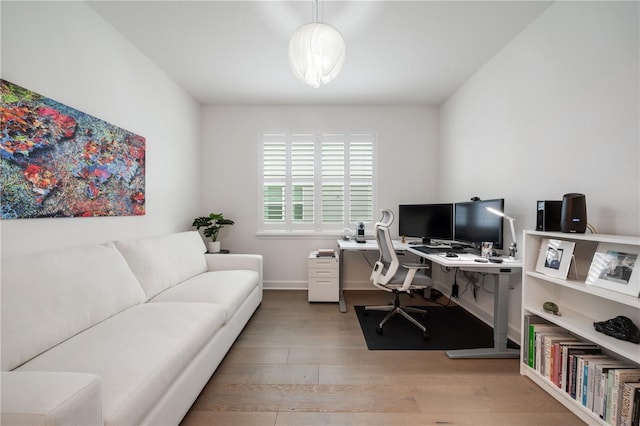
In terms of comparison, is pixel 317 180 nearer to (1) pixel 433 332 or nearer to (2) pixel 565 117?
(1) pixel 433 332

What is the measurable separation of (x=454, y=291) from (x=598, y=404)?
1.86 m

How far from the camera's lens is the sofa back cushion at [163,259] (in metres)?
2.05

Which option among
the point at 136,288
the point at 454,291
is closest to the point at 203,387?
the point at 136,288

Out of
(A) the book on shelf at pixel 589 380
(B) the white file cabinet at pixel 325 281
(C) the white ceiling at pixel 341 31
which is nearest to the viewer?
(A) the book on shelf at pixel 589 380

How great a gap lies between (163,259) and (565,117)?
348 cm

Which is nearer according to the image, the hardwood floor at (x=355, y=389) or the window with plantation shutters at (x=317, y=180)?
the hardwood floor at (x=355, y=389)


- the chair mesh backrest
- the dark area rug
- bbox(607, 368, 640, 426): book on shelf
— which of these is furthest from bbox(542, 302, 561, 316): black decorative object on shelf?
the chair mesh backrest

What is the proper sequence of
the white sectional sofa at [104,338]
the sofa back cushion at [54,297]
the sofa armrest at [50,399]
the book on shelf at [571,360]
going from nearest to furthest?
the sofa armrest at [50,399]
the white sectional sofa at [104,338]
the sofa back cushion at [54,297]
the book on shelf at [571,360]

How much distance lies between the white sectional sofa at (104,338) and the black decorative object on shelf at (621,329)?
233 cm

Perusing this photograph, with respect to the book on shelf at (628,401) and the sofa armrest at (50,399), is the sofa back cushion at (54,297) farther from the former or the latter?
the book on shelf at (628,401)

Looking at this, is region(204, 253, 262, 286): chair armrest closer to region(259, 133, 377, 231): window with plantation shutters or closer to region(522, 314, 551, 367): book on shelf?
region(259, 133, 377, 231): window with plantation shutters

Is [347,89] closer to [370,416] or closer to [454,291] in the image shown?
[454,291]

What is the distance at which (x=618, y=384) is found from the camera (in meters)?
1.29

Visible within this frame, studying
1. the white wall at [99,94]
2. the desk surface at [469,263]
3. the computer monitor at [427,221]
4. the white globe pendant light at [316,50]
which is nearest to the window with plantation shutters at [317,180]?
the computer monitor at [427,221]
